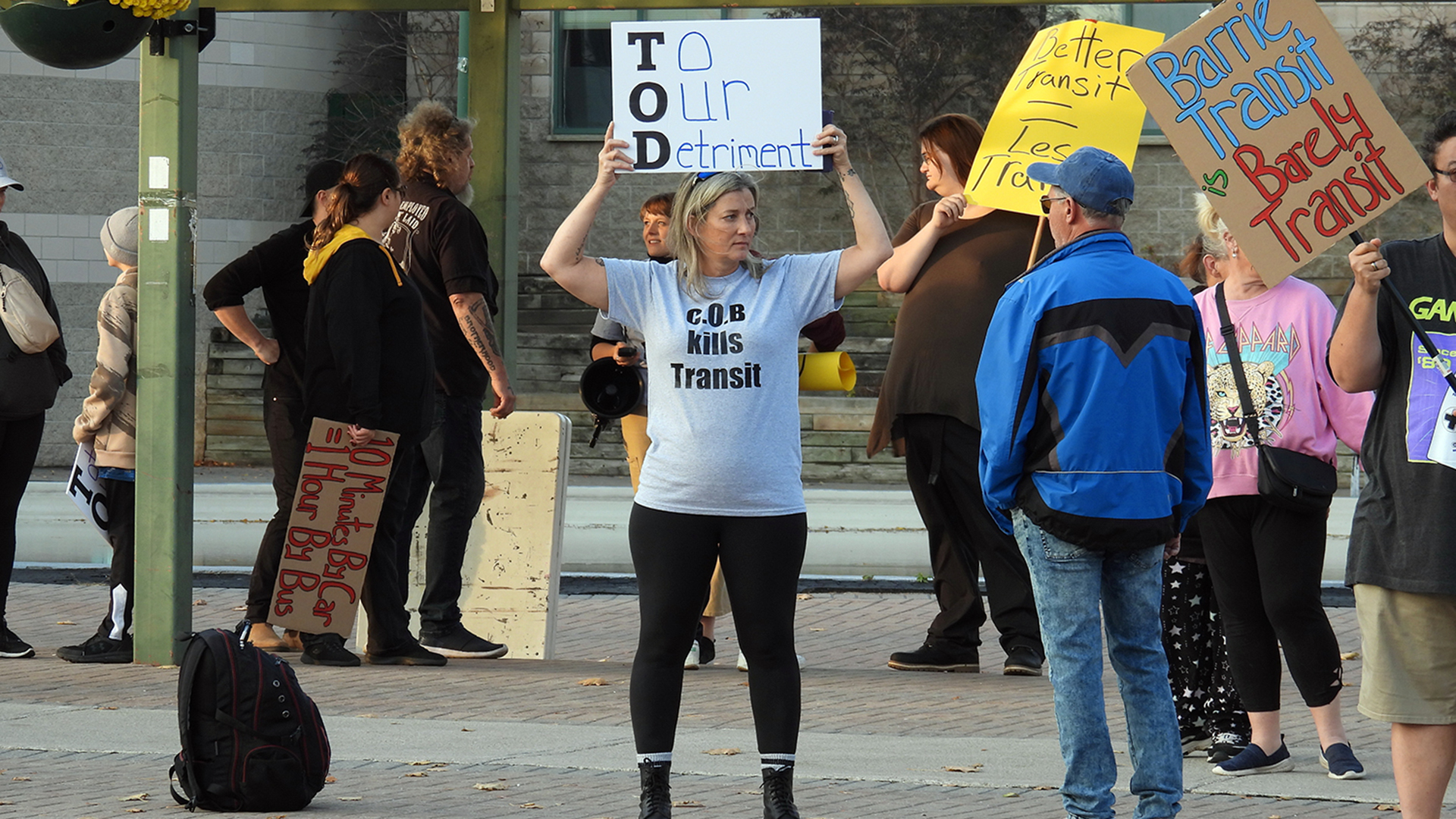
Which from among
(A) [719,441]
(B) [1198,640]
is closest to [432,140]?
(A) [719,441]

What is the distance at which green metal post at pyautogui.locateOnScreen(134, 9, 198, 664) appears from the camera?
7.63 m

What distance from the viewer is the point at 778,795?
4922mm

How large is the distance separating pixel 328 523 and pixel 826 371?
2098mm

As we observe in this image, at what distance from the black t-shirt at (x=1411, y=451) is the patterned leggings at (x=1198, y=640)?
159cm

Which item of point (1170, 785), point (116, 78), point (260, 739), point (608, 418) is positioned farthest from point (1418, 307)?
point (116, 78)

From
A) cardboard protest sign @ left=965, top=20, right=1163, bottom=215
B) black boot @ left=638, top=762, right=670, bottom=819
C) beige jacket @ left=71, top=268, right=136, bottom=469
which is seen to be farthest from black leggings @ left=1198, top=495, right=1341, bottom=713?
beige jacket @ left=71, top=268, right=136, bottom=469

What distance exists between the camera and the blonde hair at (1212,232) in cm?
586

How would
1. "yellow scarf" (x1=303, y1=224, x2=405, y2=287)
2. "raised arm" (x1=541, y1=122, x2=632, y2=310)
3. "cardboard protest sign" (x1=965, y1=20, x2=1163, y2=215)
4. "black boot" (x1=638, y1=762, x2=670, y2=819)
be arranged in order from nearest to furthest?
"black boot" (x1=638, y1=762, x2=670, y2=819) < "raised arm" (x1=541, y1=122, x2=632, y2=310) < "cardboard protest sign" (x1=965, y1=20, x2=1163, y2=215) < "yellow scarf" (x1=303, y1=224, x2=405, y2=287)

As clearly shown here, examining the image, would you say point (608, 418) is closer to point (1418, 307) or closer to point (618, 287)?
point (618, 287)

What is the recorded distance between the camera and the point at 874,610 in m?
9.97

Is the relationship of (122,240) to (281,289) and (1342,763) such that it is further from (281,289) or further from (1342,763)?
(1342,763)

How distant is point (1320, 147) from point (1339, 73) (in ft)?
0.67

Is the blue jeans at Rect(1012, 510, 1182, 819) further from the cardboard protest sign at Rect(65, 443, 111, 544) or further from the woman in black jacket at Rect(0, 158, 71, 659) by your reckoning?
the woman in black jacket at Rect(0, 158, 71, 659)

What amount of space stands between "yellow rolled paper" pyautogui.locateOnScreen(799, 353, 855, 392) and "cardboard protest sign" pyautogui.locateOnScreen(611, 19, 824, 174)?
149 cm
